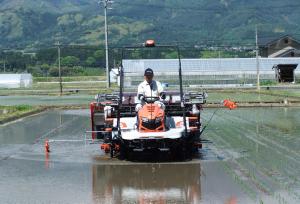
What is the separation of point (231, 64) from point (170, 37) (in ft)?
351

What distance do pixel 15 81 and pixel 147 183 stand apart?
71267 mm

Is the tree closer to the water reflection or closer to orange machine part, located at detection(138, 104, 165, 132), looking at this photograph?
orange machine part, located at detection(138, 104, 165, 132)

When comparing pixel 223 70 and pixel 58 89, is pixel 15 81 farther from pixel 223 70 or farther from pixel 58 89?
pixel 223 70

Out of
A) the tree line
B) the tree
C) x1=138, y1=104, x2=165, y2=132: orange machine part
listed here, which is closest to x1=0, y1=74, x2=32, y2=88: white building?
the tree line

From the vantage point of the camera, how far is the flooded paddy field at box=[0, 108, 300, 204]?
27.1ft

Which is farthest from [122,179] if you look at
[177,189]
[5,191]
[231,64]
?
[231,64]

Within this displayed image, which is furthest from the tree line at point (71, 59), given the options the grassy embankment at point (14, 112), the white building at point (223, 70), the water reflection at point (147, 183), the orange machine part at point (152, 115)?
the water reflection at point (147, 183)

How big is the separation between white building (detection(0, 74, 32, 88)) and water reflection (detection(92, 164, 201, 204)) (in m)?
68.3

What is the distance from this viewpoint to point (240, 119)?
21.3 metres

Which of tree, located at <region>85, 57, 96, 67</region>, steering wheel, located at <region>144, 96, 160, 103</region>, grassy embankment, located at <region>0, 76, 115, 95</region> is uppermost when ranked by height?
tree, located at <region>85, 57, 96, 67</region>

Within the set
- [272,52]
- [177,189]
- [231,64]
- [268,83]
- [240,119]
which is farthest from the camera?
[272,52]

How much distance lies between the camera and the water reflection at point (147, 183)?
8180 mm

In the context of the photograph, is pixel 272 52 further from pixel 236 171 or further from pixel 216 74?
pixel 236 171

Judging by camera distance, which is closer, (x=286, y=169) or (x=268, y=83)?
(x=286, y=169)
